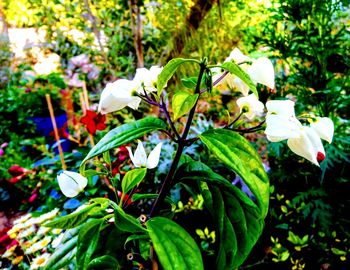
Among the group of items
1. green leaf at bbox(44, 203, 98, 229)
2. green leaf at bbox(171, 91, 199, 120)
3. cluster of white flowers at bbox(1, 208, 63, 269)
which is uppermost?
green leaf at bbox(171, 91, 199, 120)

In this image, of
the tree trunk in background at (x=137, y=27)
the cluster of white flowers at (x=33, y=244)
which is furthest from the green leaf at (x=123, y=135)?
the tree trunk in background at (x=137, y=27)

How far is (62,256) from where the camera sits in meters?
0.60

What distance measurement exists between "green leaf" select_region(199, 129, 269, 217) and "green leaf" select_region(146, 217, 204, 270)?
0.12m

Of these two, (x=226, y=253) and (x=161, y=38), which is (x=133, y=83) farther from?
(x=161, y=38)

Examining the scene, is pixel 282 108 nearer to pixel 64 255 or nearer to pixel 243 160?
pixel 243 160

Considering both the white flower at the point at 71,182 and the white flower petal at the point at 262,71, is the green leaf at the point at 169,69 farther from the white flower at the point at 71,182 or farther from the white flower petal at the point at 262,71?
the white flower at the point at 71,182

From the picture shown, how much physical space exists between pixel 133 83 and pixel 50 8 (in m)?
1.89

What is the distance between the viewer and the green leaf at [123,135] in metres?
0.50

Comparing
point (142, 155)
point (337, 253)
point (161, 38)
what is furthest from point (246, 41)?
point (142, 155)

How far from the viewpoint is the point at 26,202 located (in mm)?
1959

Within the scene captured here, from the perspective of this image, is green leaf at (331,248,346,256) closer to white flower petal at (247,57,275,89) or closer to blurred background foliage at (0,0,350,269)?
blurred background foliage at (0,0,350,269)

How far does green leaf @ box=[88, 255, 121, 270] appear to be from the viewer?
21.2 inches

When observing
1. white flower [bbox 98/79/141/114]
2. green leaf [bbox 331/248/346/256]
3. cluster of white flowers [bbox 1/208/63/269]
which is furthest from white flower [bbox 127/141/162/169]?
green leaf [bbox 331/248/346/256]

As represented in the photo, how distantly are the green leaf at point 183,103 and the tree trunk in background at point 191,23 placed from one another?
1.58 metres
